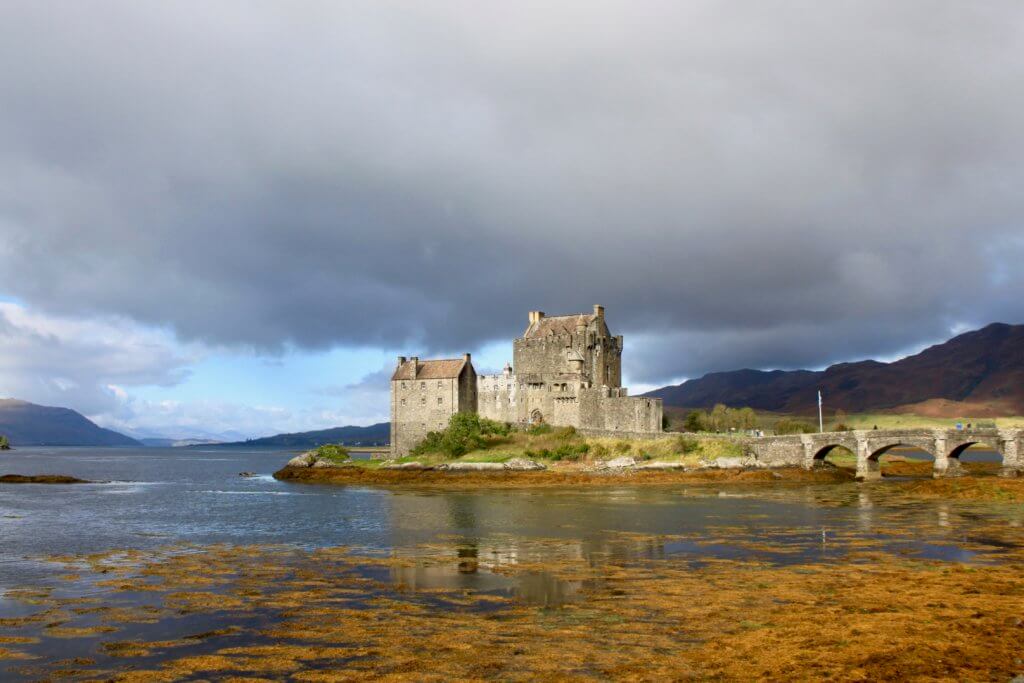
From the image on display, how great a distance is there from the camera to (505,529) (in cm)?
4097

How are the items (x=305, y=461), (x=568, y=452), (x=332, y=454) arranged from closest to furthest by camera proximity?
1. (x=568, y=452)
2. (x=305, y=461)
3. (x=332, y=454)

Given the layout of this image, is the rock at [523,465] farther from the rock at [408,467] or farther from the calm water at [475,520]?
the calm water at [475,520]

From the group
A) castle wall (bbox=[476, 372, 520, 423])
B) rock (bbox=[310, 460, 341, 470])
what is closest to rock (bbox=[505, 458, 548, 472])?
castle wall (bbox=[476, 372, 520, 423])

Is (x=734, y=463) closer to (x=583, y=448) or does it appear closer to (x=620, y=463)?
(x=620, y=463)

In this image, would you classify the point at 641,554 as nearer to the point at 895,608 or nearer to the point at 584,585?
the point at 584,585

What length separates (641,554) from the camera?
3120 centimetres

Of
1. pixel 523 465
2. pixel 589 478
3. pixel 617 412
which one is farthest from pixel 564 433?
pixel 589 478

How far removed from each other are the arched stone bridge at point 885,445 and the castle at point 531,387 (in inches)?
667

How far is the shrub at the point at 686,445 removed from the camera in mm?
81000

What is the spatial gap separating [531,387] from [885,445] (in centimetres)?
4112

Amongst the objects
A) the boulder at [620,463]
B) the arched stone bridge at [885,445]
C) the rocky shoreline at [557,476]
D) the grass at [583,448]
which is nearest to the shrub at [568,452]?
the grass at [583,448]

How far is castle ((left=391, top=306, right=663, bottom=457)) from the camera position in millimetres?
93250

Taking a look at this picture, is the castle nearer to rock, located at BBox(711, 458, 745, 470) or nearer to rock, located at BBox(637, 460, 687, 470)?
rock, located at BBox(637, 460, 687, 470)

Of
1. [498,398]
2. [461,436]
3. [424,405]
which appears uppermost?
[498,398]
